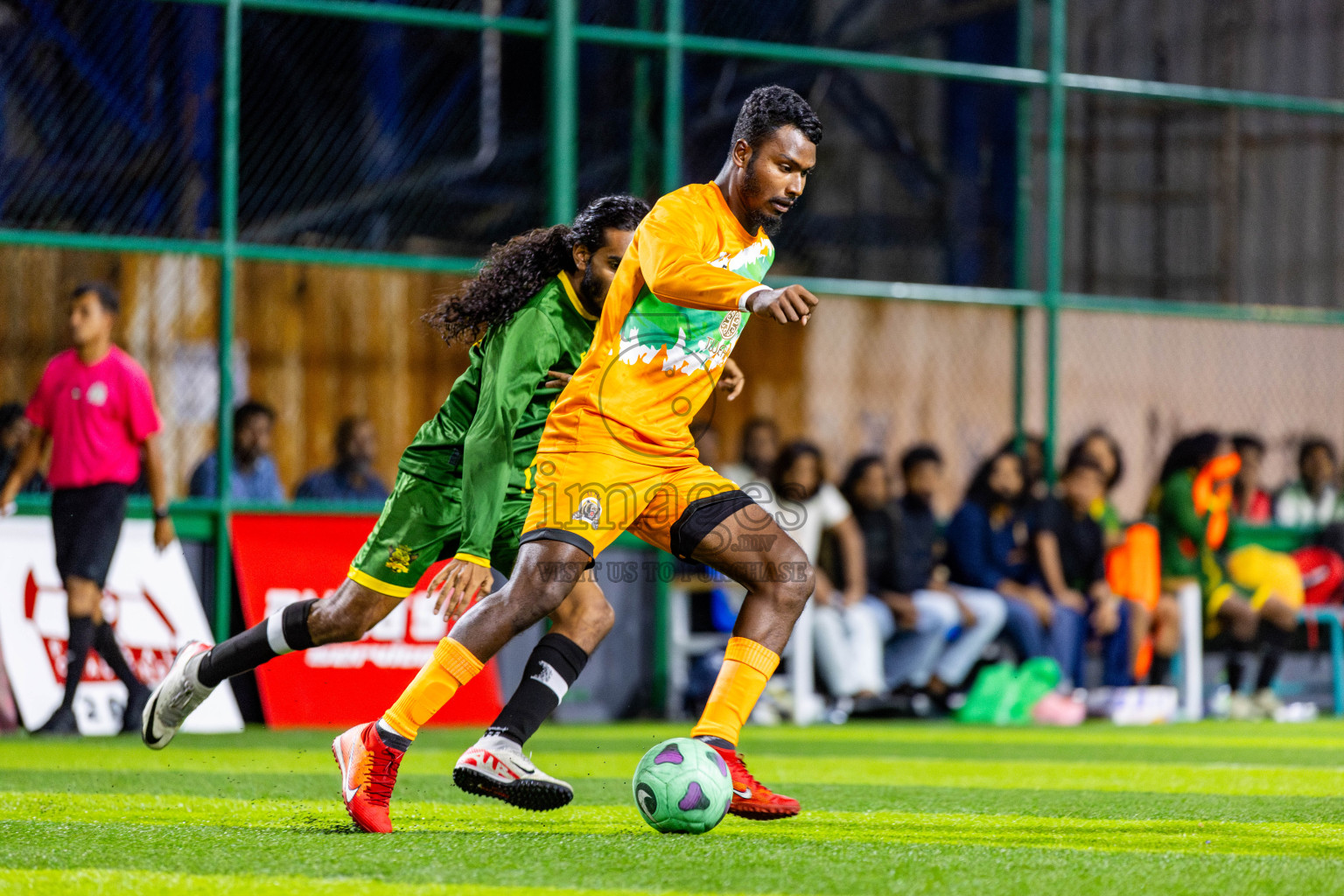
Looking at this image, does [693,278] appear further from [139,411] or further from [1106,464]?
[1106,464]

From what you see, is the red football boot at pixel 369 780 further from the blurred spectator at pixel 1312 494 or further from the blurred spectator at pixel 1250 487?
the blurred spectator at pixel 1312 494

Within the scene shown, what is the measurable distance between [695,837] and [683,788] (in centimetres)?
15

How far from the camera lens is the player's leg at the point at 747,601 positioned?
4.85 meters

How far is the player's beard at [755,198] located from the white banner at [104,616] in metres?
5.07

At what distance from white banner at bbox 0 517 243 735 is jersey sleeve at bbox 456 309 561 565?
435 cm

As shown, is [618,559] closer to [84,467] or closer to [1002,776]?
[84,467]

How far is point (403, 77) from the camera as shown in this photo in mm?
14875

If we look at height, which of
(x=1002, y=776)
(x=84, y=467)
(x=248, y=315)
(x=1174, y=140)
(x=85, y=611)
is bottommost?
(x=1002, y=776)

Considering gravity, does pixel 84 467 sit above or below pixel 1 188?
below

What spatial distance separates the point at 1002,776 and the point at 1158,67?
37.4ft

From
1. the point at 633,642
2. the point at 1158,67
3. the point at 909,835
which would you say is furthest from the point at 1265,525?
the point at 909,835

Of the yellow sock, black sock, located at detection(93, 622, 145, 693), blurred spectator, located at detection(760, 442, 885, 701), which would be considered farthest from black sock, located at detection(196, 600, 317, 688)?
blurred spectator, located at detection(760, 442, 885, 701)

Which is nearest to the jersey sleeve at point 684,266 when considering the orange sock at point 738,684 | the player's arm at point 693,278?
the player's arm at point 693,278

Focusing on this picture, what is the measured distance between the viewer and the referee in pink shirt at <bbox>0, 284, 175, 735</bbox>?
337 inches
